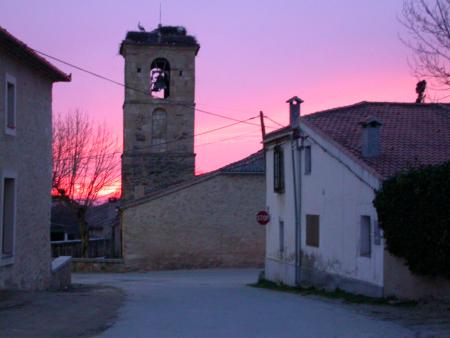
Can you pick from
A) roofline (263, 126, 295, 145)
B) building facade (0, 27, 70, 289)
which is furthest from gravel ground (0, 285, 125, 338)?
roofline (263, 126, 295, 145)

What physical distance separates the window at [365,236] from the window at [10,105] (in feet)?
30.3

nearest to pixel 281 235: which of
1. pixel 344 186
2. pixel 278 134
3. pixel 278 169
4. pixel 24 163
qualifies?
pixel 278 169

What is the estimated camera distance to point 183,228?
4112cm

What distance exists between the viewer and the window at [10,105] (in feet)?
58.9

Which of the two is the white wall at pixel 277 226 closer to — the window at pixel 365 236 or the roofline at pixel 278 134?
the roofline at pixel 278 134

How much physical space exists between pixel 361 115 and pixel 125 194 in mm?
23065

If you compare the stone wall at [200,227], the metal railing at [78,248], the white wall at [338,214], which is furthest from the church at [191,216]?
the white wall at [338,214]

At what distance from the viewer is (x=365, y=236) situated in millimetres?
20703

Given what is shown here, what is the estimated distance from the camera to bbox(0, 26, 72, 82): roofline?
651 inches

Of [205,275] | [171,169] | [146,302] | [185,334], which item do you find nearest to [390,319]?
[185,334]

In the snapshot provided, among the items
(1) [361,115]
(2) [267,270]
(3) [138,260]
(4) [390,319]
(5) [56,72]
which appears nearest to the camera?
(4) [390,319]

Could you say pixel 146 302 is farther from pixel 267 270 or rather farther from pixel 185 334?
pixel 267 270

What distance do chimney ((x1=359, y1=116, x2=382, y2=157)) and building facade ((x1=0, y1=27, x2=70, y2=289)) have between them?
8.50 m

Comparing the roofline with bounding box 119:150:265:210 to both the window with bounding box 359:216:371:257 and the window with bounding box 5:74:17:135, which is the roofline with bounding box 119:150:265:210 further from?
the window with bounding box 5:74:17:135
